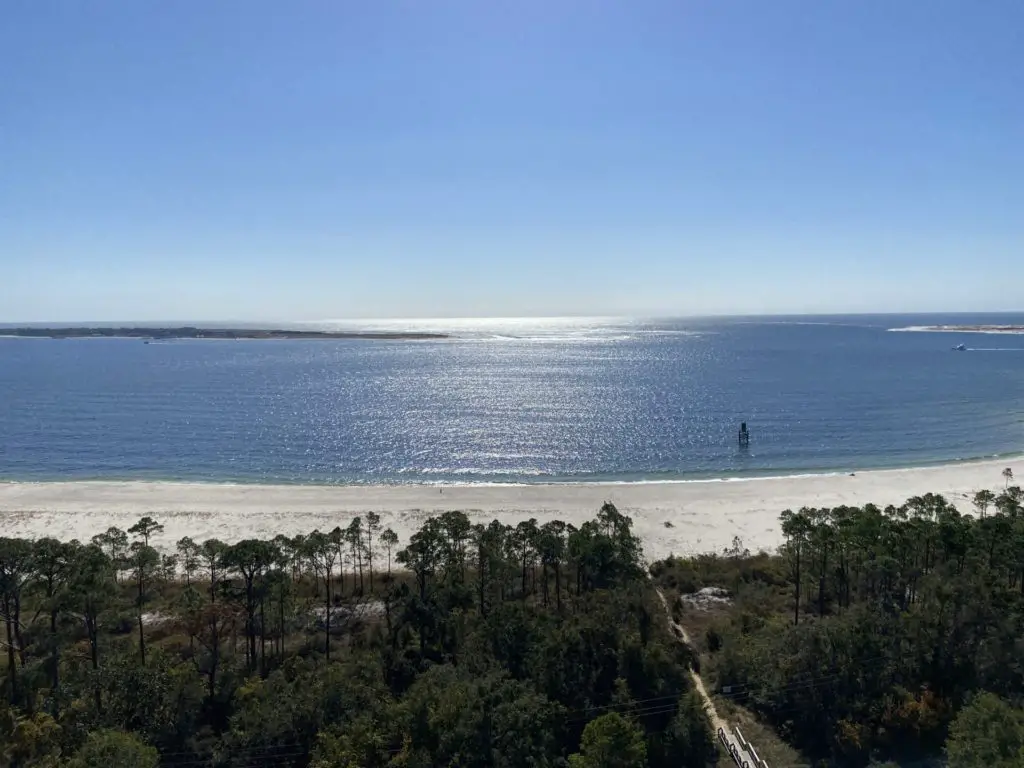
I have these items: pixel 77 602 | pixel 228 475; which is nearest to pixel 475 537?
pixel 77 602

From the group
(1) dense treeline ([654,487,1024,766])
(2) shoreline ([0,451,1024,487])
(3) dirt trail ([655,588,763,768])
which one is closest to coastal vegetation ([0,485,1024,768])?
(1) dense treeline ([654,487,1024,766])

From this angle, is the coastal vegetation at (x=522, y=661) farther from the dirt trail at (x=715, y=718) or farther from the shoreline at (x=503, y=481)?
the shoreline at (x=503, y=481)

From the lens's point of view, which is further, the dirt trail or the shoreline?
the shoreline

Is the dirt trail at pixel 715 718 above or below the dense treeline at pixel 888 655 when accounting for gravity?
below

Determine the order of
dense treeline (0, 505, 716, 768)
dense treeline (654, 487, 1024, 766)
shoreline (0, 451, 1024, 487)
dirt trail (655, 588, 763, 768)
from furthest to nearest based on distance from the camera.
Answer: shoreline (0, 451, 1024, 487) → dense treeline (654, 487, 1024, 766) → dirt trail (655, 588, 763, 768) → dense treeline (0, 505, 716, 768)

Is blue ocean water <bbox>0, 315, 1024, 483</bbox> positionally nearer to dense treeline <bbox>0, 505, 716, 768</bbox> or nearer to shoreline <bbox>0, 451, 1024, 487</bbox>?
shoreline <bbox>0, 451, 1024, 487</bbox>

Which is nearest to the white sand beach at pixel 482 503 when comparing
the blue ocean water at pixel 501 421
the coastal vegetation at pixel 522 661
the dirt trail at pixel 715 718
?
the blue ocean water at pixel 501 421

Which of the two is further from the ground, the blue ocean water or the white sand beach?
the blue ocean water

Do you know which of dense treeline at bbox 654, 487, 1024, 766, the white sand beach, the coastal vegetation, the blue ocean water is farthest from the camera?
the blue ocean water
